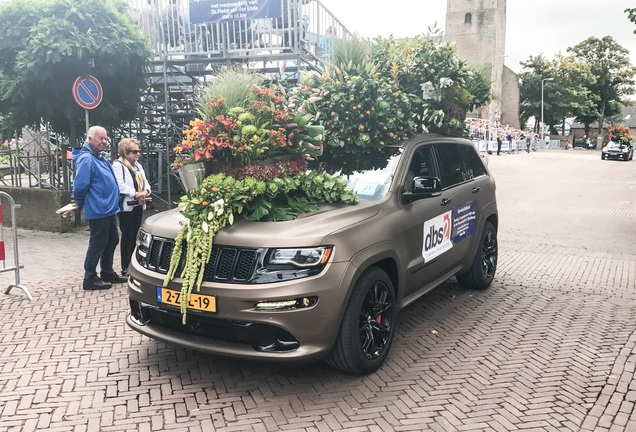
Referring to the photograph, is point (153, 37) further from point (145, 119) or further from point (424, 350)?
point (424, 350)

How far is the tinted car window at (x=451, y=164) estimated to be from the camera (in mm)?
5672

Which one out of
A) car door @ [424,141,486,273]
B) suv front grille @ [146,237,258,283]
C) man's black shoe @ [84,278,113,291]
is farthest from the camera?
man's black shoe @ [84,278,113,291]

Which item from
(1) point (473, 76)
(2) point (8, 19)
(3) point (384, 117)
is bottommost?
(3) point (384, 117)

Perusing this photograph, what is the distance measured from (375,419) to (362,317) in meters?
0.74

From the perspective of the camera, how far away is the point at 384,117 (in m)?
5.16

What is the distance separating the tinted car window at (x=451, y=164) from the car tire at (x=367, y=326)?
178 centimetres

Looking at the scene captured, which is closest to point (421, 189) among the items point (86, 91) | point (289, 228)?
point (289, 228)

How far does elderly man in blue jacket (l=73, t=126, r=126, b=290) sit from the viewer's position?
624 cm

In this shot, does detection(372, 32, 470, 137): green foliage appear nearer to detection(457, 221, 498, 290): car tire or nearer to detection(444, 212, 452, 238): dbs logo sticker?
detection(444, 212, 452, 238): dbs logo sticker

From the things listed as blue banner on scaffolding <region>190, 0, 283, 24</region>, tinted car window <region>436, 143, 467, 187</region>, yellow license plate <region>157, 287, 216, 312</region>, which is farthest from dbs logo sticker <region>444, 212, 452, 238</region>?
blue banner on scaffolding <region>190, 0, 283, 24</region>

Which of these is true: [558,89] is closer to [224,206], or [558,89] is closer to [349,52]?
[349,52]

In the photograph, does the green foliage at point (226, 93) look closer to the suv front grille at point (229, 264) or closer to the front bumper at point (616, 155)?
the suv front grille at point (229, 264)

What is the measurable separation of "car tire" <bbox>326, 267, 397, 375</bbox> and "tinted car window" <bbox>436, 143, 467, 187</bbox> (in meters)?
1.78

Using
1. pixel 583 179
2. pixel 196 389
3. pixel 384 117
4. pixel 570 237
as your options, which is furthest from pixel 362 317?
pixel 583 179
